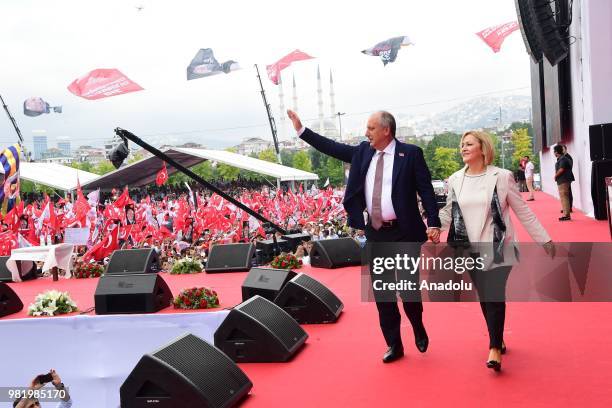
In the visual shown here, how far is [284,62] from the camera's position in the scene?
33562mm

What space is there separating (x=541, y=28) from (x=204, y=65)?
65.3 feet

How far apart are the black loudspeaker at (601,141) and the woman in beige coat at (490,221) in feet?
28.8

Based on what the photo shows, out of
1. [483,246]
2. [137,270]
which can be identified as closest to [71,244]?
[137,270]

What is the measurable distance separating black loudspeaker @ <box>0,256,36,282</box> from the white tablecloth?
88 mm

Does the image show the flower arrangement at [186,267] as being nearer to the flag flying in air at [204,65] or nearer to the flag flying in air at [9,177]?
the flag flying in air at [9,177]

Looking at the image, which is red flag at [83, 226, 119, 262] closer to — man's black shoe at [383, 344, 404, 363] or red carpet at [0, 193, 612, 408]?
red carpet at [0, 193, 612, 408]

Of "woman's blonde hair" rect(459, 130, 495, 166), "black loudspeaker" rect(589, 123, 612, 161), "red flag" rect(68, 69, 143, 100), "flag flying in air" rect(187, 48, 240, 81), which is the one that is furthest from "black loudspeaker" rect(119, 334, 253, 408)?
"flag flying in air" rect(187, 48, 240, 81)

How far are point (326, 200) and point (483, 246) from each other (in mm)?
17795

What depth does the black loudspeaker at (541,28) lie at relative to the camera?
45.7ft

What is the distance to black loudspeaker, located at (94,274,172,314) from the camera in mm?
8047

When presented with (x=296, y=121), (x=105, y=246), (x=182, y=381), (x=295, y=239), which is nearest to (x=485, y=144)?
(x=296, y=121)

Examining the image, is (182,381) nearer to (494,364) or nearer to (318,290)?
(494,364)

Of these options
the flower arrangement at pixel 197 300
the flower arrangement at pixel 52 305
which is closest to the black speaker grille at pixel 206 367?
the flower arrangement at pixel 197 300

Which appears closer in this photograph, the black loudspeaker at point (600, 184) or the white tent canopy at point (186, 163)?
the black loudspeaker at point (600, 184)
